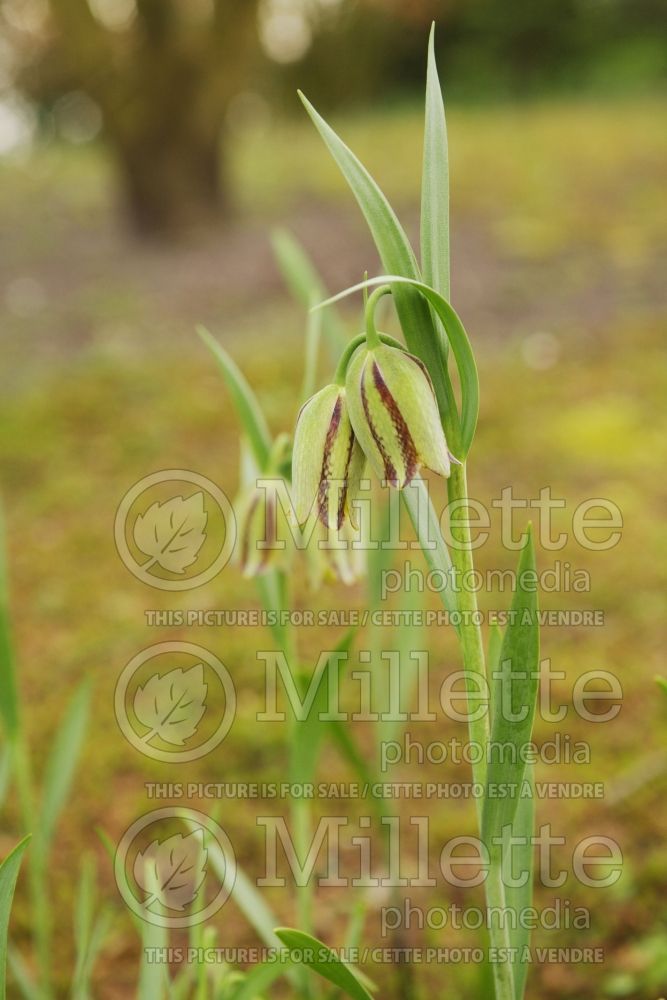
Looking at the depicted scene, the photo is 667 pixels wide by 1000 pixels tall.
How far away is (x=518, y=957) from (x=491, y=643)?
22 centimetres

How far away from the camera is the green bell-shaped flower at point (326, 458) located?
64 centimetres

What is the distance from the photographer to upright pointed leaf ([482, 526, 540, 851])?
2.15 feet

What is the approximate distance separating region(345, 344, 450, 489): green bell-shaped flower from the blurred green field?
0.74 meters

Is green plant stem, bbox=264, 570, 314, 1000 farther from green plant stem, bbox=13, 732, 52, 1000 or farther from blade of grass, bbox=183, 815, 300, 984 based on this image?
green plant stem, bbox=13, 732, 52, 1000

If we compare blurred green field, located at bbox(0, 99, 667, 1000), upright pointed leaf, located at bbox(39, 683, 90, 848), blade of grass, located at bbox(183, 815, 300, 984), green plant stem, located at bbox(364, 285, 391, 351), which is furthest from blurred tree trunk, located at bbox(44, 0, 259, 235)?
green plant stem, located at bbox(364, 285, 391, 351)

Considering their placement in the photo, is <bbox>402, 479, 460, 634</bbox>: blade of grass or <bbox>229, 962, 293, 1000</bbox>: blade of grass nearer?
<bbox>402, 479, 460, 634</bbox>: blade of grass

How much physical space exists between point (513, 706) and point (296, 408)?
214cm

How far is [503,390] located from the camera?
9.87 feet

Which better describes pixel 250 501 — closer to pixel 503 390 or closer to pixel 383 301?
pixel 383 301

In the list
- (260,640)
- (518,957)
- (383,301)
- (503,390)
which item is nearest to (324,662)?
(518,957)

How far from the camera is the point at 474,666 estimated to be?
0.66 m

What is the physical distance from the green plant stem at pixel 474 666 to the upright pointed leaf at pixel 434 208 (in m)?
0.12

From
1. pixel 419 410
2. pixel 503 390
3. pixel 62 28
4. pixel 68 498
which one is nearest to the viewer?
pixel 419 410

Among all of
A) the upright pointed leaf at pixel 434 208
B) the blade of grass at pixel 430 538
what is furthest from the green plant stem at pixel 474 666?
the upright pointed leaf at pixel 434 208
